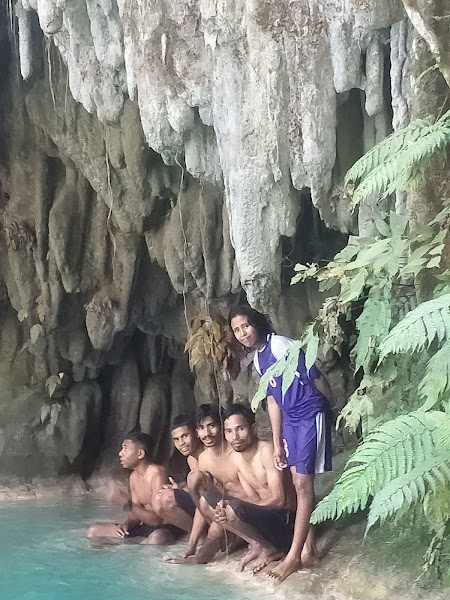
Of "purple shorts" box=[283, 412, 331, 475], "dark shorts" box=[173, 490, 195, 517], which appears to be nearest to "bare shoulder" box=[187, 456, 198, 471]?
"dark shorts" box=[173, 490, 195, 517]

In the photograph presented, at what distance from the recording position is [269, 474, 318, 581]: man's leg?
4594mm

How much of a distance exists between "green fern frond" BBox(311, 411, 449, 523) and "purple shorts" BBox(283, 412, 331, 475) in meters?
2.10

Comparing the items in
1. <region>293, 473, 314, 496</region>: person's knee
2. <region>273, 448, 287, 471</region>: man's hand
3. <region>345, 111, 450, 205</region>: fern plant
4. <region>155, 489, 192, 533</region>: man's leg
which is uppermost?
<region>345, 111, 450, 205</region>: fern plant

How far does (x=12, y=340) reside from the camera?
28.0 ft

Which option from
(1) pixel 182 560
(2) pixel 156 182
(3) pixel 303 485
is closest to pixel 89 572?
(1) pixel 182 560

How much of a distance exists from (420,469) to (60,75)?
555cm

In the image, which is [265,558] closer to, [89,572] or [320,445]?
[320,445]

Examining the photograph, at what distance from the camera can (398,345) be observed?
8.54 ft

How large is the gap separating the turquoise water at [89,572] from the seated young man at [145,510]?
0.45 feet

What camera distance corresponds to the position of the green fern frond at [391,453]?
2582 millimetres

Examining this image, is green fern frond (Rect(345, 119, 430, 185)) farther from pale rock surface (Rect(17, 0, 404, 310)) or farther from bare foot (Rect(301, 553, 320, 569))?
bare foot (Rect(301, 553, 320, 569))

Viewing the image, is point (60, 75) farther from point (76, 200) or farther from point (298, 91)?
point (298, 91)

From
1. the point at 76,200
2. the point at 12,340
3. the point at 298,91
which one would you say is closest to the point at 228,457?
the point at 298,91

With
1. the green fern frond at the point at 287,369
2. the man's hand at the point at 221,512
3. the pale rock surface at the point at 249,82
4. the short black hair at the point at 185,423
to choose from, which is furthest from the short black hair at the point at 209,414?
the green fern frond at the point at 287,369
